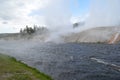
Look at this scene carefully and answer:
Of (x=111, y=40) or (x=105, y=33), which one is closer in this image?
(x=111, y=40)

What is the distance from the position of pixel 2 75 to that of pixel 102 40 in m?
141

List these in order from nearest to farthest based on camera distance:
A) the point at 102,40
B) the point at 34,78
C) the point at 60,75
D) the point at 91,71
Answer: the point at 34,78 → the point at 60,75 → the point at 91,71 → the point at 102,40

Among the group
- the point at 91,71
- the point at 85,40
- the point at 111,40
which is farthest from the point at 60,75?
the point at 85,40

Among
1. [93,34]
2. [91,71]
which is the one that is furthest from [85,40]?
[91,71]

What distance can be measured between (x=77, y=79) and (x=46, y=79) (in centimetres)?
694

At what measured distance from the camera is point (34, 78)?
2838 centimetres

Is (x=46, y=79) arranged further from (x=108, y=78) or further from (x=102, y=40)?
(x=102, y=40)

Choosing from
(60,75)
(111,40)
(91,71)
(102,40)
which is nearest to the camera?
(60,75)

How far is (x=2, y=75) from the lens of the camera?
2948 cm

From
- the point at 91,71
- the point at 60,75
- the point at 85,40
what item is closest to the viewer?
the point at 60,75

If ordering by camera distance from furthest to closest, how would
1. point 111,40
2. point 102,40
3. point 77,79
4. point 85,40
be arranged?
point 85,40, point 102,40, point 111,40, point 77,79

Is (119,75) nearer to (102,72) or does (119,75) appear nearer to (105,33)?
(102,72)

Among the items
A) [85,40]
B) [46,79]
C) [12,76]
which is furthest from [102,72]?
[85,40]

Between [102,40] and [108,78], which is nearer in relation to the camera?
[108,78]
